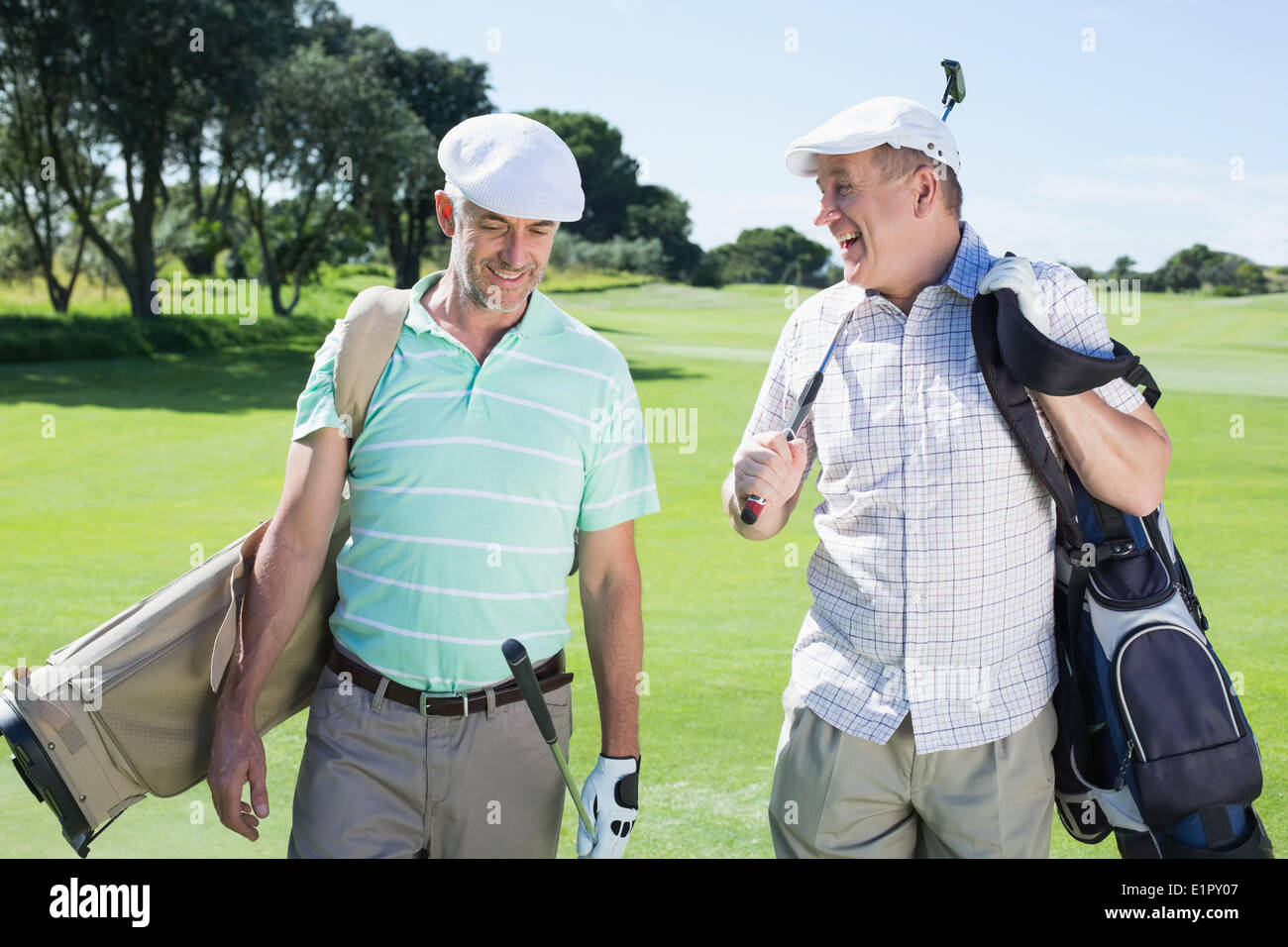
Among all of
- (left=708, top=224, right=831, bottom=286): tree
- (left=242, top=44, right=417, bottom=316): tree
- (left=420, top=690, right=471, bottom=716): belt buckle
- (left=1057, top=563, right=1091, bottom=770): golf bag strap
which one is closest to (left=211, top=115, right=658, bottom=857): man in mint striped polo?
(left=420, top=690, right=471, bottom=716): belt buckle

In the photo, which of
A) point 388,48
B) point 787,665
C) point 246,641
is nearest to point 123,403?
point 787,665

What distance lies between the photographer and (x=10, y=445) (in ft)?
54.0

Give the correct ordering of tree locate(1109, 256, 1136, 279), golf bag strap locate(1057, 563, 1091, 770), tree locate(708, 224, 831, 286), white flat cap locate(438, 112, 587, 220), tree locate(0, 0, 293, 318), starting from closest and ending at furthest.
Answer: golf bag strap locate(1057, 563, 1091, 770) < white flat cap locate(438, 112, 587, 220) < tree locate(0, 0, 293, 318) < tree locate(1109, 256, 1136, 279) < tree locate(708, 224, 831, 286)

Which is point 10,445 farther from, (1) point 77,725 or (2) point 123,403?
(1) point 77,725

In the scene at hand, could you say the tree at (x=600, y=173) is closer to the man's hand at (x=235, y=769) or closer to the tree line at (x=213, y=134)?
the tree line at (x=213, y=134)

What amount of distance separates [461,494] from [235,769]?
72 centimetres

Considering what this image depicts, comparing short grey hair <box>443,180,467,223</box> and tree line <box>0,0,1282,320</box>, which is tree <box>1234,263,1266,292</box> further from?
short grey hair <box>443,180,467,223</box>

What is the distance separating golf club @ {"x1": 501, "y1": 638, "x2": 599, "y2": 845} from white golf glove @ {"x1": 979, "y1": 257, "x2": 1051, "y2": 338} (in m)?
1.14

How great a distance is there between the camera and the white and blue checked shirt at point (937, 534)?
262cm

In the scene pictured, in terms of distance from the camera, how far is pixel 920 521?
8.66 ft

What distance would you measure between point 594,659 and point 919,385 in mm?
964

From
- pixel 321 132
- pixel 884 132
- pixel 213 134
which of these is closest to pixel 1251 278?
pixel 321 132

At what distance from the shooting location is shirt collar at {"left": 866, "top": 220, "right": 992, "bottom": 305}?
2.69 metres
